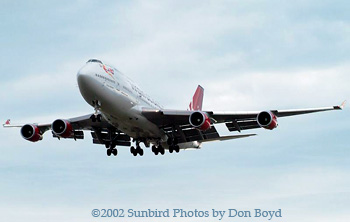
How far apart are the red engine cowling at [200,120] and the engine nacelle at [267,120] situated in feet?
11.6

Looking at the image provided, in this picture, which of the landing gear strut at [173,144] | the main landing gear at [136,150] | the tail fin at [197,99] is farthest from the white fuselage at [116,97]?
the tail fin at [197,99]

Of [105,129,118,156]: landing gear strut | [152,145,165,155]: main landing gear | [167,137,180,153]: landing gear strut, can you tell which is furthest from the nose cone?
[152,145,165,155]: main landing gear

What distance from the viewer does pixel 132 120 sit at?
44.7m

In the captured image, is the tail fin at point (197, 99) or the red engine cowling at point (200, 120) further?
the tail fin at point (197, 99)

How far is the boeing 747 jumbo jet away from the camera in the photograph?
139 feet

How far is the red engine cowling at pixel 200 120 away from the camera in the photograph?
4466 cm

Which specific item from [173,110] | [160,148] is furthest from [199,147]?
[173,110]

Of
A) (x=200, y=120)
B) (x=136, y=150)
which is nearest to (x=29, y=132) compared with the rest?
(x=136, y=150)

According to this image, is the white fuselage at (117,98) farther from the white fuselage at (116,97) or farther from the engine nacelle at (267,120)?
the engine nacelle at (267,120)

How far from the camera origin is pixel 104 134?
5138 centimetres

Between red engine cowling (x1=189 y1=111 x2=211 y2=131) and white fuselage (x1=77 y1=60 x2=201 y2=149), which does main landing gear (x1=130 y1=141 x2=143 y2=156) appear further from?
red engine cowling (x1=189 y1=111 x2=211 y2=131)

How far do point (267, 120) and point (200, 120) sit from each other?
4641 millimetres

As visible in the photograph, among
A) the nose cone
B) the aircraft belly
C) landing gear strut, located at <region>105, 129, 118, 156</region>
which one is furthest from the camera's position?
landing gear strut, located at <region>105, 129, 118, 156</region>

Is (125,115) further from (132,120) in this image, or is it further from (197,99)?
(197,99)
